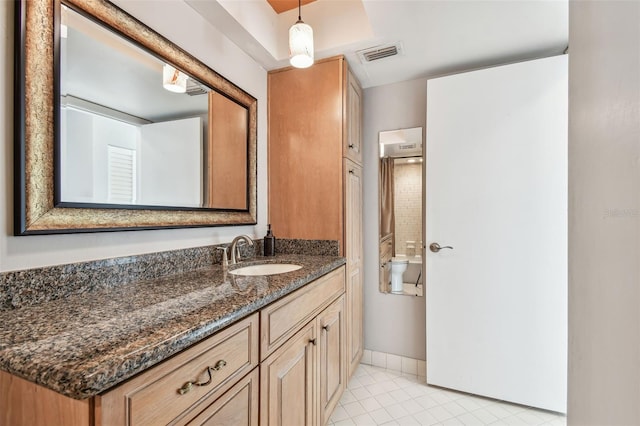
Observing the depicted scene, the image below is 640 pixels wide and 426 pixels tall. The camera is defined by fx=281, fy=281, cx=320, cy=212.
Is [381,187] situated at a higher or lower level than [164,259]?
higher

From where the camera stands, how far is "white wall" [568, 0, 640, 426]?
440mm

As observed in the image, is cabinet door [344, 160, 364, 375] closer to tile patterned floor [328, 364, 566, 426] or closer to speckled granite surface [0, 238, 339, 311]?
tile patterned floor [328, 364, 566, 426]

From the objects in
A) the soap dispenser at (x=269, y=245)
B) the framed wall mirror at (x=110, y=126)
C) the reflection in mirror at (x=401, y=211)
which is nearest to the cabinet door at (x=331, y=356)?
the soap dispenser at (x=269, y=245)

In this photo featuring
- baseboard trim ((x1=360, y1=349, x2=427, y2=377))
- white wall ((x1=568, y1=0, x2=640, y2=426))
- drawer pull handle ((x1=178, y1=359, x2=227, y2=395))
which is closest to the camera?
white wall ((x1=568, y1=0, x2=640, y2=426))

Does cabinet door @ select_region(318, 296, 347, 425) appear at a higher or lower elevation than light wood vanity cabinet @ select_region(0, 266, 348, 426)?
lower

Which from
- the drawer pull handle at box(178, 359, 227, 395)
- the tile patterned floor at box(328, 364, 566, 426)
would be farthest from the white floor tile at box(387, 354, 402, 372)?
the drawer pull handle at box(178, 359, 227, 395)

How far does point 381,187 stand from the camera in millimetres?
2260

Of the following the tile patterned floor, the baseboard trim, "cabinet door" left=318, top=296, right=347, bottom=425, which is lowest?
the tile patterned floor

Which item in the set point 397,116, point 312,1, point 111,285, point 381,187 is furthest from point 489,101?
point 111,285

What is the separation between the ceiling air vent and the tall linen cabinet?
0.48 feet

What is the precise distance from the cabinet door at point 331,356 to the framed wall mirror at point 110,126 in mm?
794

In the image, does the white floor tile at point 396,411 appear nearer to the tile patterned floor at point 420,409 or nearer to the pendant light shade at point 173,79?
the tile patterned floor at point 420,409

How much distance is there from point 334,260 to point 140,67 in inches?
51.7

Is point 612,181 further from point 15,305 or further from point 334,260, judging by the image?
point 15,305
